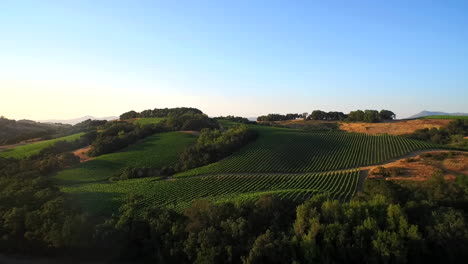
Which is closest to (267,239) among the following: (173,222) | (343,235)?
(343,235)

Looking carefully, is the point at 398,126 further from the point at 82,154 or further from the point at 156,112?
the point at 156,112

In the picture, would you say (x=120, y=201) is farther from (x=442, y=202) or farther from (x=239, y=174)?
(x=442, y=202)

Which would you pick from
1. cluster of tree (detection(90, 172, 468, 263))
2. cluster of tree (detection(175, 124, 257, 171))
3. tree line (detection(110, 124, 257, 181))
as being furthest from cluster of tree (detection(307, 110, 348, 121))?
cluster of tree (detection(90, 172, 468, 263))

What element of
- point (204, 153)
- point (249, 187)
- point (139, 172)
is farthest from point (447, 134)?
point (139, 172)

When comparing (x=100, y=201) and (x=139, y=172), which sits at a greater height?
(x=139, y=172)

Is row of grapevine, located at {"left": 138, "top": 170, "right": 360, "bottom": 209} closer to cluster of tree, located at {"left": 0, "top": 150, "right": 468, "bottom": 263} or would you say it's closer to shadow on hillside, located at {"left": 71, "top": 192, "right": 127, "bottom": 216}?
shadow on hillside, located at {"left": 71, "top": 192, "right": 127, "bottom": 216}

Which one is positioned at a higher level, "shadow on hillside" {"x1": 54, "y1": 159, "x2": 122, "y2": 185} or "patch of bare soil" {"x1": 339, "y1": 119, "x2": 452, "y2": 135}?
"patch of bare soil" {"x1": 339, "y1": 119, "x2": 452, "y2": 135}

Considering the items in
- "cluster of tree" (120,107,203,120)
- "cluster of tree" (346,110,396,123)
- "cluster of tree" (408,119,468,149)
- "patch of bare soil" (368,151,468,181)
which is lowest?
"patch of bare soil" (368,151,468,181)

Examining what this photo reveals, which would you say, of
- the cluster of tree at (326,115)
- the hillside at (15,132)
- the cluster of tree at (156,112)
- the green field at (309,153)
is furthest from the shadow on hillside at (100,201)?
the cluster of tree at (326,115)
